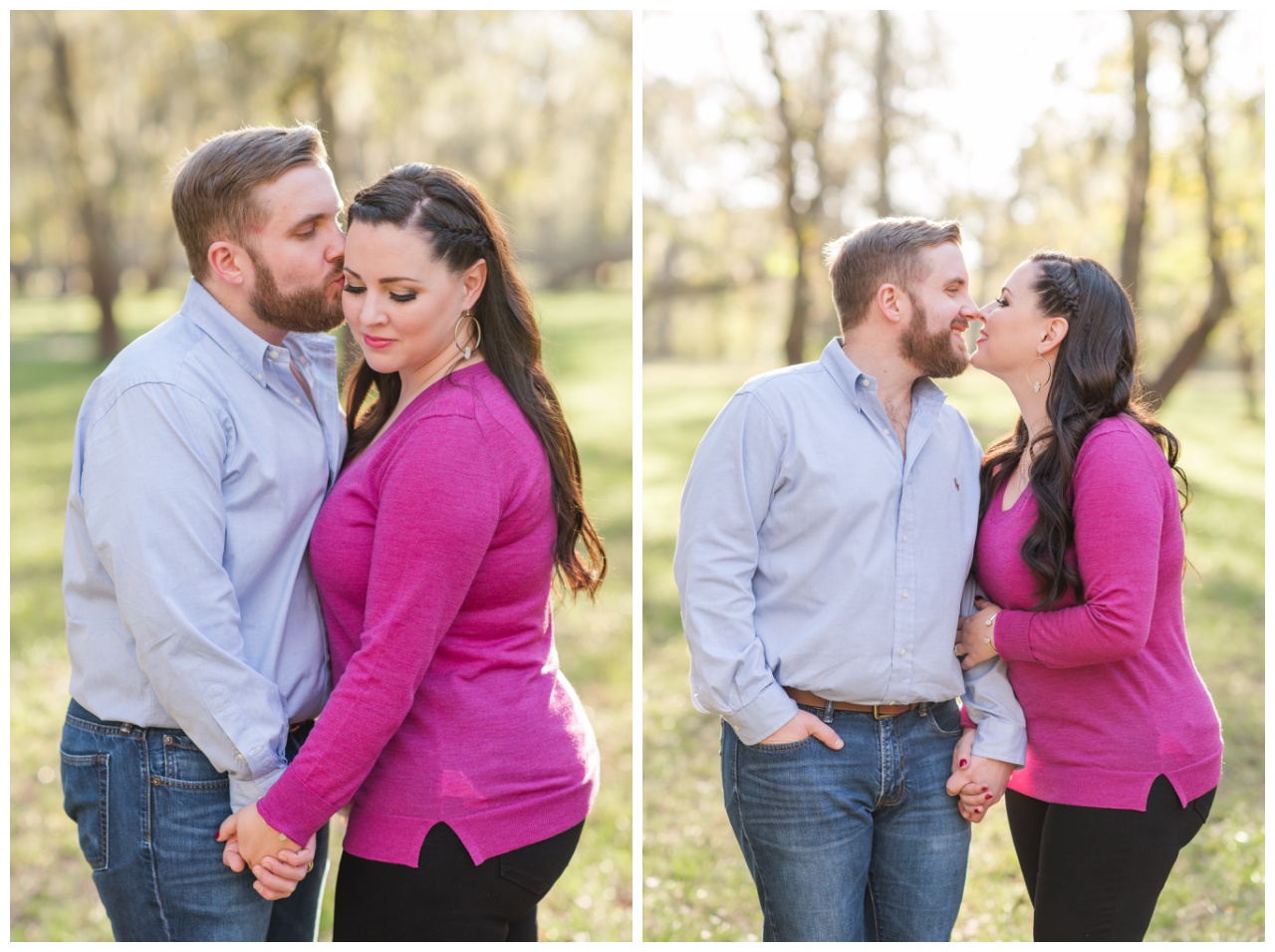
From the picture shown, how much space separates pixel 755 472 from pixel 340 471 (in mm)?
936

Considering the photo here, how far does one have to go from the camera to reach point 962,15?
8680mm

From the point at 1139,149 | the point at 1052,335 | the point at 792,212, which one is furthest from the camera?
the point at 1139,149

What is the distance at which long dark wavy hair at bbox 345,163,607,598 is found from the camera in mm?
2219

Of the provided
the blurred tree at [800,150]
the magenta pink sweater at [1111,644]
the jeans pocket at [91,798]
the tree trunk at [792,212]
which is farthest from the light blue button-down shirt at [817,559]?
the tree trunk at [792,212]

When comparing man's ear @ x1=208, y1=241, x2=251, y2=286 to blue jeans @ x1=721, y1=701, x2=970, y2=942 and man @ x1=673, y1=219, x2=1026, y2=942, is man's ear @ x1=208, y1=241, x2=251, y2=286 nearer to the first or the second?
man @ x1=673, y1=219, x2=1026, y2=942

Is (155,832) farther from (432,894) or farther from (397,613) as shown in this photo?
(397,613)

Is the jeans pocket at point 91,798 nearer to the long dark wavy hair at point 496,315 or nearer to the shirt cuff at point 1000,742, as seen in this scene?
the long dark wavy hair at point 496,315

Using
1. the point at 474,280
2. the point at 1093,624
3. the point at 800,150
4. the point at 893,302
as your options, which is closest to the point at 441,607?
the point at 474,280

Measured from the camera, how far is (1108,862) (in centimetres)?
247

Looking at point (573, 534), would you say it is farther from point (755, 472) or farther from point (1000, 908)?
point (1000, 908)

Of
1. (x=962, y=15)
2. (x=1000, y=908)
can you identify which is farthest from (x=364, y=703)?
(x=962, y=15)

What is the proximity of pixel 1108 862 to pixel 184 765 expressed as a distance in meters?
2.00

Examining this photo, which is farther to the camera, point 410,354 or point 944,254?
point 944,254

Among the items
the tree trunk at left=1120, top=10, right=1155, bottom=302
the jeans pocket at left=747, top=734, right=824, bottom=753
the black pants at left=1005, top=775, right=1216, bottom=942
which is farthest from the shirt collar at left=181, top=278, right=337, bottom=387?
the tree trunk at left=1120, top=10, right=1155, bottom=302
